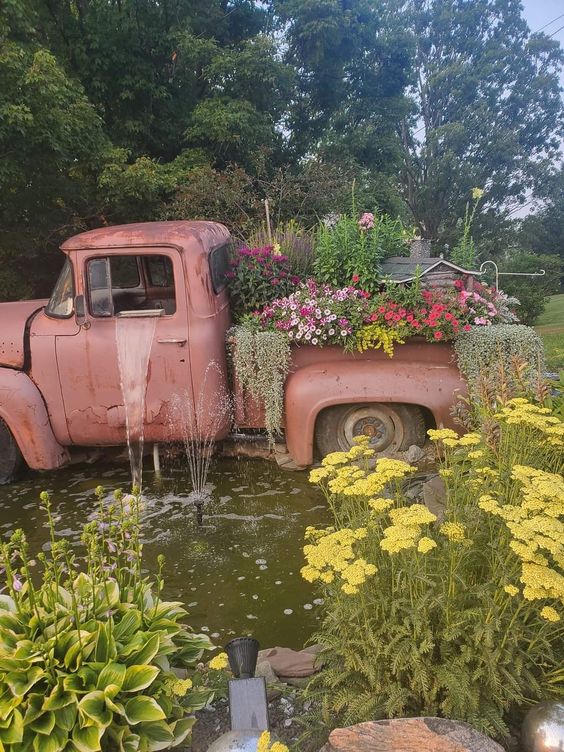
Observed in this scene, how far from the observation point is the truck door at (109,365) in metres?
4.28

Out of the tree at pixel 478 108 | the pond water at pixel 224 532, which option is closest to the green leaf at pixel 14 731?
the pond water at pixel 224 532

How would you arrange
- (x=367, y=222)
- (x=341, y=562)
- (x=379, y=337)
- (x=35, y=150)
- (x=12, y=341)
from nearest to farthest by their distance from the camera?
1. (x=341, y=562)
2. (x=379, y=337)
3. (x=12, y=341)
4. (x=367, y=222)
5. (x=35, y=150)

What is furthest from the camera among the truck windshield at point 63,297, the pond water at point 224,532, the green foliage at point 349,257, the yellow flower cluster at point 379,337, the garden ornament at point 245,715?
the green foliage at point 349,257

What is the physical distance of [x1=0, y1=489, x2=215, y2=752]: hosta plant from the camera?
1.61 metres

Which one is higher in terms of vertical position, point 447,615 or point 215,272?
point 215,272

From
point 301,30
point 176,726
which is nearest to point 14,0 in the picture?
point 301,30

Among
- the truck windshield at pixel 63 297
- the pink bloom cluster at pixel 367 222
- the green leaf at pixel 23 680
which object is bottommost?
the green leaf at pixel 23 680

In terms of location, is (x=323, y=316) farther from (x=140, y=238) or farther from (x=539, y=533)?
(x=539, y=533)

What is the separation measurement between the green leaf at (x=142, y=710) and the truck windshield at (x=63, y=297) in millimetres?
3347

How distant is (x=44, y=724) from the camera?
163cm

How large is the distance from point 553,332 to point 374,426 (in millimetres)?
8984

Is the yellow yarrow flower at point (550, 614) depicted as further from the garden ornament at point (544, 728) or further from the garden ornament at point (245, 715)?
the garden ornament at point (245, 715)

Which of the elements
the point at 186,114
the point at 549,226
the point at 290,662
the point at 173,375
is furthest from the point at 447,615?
the point at 549,226

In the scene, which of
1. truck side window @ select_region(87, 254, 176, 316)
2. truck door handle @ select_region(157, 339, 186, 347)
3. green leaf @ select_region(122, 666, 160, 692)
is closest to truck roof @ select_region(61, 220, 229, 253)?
truck side window @ select_region(87, 254, 176, 316)
